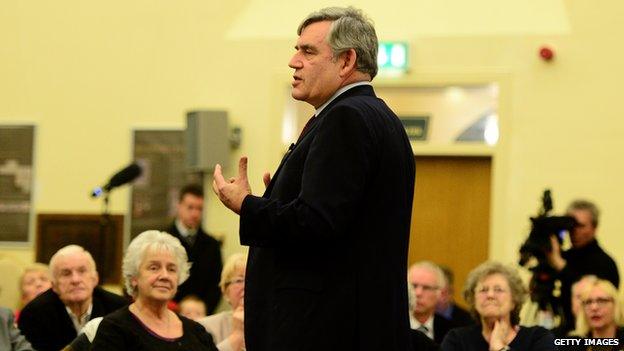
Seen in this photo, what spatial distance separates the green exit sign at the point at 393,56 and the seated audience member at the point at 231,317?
376 centimetres

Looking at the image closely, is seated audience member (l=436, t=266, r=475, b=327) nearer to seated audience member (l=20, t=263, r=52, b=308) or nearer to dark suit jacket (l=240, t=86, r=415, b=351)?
seated audience member (l=20, t=263, r=52, b=308)

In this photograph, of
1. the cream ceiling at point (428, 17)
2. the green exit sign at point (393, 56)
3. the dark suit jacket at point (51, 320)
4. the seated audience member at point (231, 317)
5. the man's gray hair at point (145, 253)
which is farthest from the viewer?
the green exit sign at point (393, 56)

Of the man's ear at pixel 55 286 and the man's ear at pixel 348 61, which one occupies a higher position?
the man's ear at pixel 348 61

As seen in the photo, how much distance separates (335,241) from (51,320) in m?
3.14

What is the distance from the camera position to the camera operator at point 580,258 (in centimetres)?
714

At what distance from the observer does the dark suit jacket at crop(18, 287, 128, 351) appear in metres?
5.82

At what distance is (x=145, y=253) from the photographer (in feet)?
16.7

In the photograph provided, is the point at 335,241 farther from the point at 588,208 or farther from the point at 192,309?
the point at 588,208

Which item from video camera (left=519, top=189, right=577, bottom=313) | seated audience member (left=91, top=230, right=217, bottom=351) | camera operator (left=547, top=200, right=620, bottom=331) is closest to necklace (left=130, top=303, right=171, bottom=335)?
seated audience member (left=91, top=230, right=217, bottom=351)

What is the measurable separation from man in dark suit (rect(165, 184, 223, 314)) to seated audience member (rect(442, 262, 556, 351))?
281 cm

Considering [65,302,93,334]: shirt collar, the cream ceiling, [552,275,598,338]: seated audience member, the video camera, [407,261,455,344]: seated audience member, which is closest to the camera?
[65,302,93,334]: shirt collar

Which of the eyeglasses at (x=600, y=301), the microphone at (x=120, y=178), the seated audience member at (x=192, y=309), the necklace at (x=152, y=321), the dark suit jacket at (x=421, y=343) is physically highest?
the microphone at (x=120, y=178)

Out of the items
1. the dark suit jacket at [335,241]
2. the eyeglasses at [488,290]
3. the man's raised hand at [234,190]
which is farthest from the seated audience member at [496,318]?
the man's raised hand at [234,190]

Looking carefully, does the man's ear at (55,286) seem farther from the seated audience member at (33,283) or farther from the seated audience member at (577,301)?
the seated audience member at (577,301)
